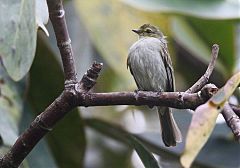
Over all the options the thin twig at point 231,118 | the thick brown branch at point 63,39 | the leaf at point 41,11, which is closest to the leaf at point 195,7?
the leaf at point 41,11

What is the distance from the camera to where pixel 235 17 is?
294 centimetres

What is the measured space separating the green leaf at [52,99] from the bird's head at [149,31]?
18.9 inches

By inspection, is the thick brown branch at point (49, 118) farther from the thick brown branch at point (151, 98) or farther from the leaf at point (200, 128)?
the leaf at point (200, 128)

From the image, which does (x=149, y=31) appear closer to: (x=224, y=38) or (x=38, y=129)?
(x=224, y=38)

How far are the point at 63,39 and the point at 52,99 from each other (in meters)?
1.22

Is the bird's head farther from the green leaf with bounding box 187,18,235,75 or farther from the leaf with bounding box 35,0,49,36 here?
the leaf with bounding box 35,0,49,36

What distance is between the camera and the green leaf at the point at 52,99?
2.68 meters

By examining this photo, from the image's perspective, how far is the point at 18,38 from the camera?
61.3 inches

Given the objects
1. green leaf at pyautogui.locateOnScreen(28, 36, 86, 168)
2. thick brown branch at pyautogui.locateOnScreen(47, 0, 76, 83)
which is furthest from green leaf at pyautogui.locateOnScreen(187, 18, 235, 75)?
thick brown branch at pyautogui.locateOnScreen(47, 0, 76, 83)

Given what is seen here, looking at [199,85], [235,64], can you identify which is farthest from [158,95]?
[235,64]

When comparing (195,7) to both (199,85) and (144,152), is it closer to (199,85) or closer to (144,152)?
(144,152)

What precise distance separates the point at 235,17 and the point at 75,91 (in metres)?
1.61

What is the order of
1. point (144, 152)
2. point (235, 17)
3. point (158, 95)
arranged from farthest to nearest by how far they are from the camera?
1. point (235, 17)
2. point (144, 152)
3. point (158, 95)

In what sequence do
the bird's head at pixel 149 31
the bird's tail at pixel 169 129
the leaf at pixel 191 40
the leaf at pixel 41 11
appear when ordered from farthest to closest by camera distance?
the leaf at pixel 191 40 → the bird's head at pixel 149 31 → the bird's tail at pixel 169 129 → the leaf at pixel 41 11
